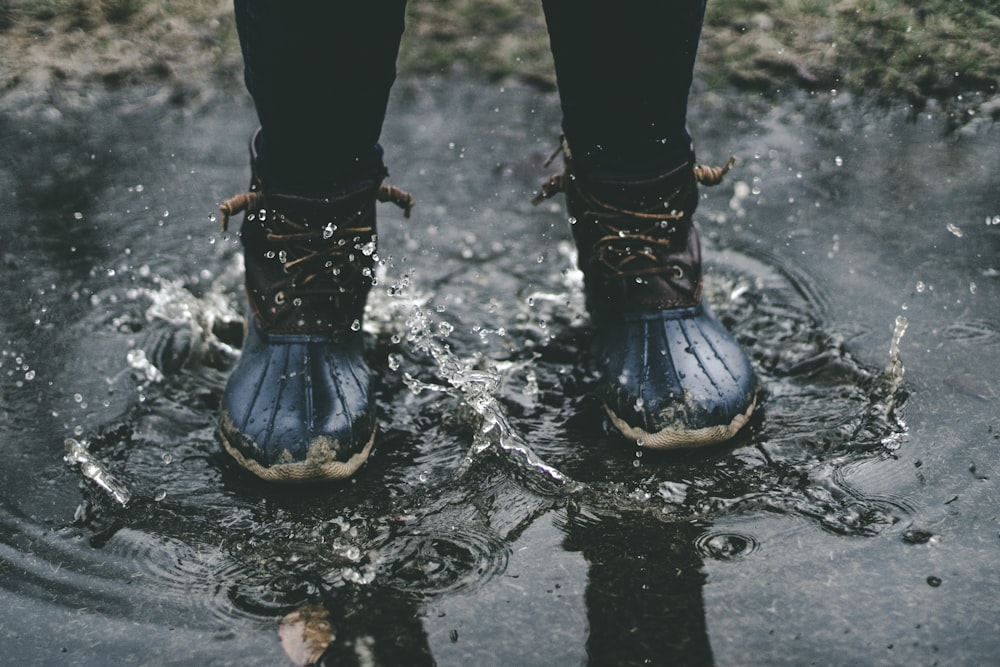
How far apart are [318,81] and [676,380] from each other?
705 mm

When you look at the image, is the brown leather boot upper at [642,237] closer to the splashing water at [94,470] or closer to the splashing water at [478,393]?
the splashing water at [478,393]

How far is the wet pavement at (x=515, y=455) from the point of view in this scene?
1.32 metres

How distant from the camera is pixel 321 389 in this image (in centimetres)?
163

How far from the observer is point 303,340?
1.68m

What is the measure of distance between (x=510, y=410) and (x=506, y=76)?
1679 millimetres

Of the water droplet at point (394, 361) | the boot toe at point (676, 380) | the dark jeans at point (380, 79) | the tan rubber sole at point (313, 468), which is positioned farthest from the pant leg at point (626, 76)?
the tan rubber sole at point (313, 468)

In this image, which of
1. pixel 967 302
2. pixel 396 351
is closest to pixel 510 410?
pixel 396 351

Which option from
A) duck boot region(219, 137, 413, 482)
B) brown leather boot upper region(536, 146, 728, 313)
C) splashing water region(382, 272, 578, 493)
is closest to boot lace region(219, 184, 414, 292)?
duck boot region(219, 137, 413, 482)

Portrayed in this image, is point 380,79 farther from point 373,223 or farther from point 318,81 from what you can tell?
point 373,223

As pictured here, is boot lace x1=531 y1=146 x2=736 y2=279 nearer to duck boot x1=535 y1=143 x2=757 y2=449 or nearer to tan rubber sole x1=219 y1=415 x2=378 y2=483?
duck boot x1=535 y1=143 x2=757 y2=449

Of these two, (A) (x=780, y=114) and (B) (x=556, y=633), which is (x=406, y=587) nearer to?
(B) (x=556, y=633)

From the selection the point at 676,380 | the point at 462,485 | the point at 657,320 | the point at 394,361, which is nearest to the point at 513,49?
the point at 394,361

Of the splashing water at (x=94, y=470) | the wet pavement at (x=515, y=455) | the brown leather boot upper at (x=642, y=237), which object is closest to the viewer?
the wet pavement at (x=515, y=455)

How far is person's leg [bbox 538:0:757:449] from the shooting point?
1.53 m
